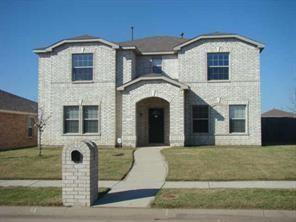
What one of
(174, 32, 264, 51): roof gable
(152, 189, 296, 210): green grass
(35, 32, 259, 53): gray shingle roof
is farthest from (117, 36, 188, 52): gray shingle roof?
(152, 189, 296, 210): green grass

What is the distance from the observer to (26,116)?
93.3 feet

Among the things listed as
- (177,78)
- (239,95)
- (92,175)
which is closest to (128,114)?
(177,78)

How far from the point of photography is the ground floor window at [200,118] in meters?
22.2

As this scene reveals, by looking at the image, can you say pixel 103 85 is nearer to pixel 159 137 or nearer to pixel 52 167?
pixel 159 137

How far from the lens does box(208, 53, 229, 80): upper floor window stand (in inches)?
875

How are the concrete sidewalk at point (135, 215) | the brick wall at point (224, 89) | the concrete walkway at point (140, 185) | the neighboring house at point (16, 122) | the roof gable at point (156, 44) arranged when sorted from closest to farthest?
the concrete sidewalk at point (135, 215), the concrete walkway at point (140, 185), the brick wall at point (224, 89), the roof gable at point (156, 44), the neighboring house at point (16, 122)

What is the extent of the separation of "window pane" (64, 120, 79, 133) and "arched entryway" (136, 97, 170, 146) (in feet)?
12.7

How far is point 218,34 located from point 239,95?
3980 millimetres

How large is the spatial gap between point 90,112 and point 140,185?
38.6ft

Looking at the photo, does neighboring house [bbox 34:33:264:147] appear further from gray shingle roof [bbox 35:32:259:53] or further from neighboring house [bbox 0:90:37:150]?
neighboring house [bbox 0:90:37:150]

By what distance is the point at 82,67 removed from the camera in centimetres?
2228

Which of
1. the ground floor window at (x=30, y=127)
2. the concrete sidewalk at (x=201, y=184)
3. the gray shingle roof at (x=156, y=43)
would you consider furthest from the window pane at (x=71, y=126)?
the concrete sidewalk at (x=201, y=184)

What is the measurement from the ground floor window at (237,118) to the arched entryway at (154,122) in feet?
12.8

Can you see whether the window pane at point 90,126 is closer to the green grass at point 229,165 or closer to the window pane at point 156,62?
the window pane at point 156,62
